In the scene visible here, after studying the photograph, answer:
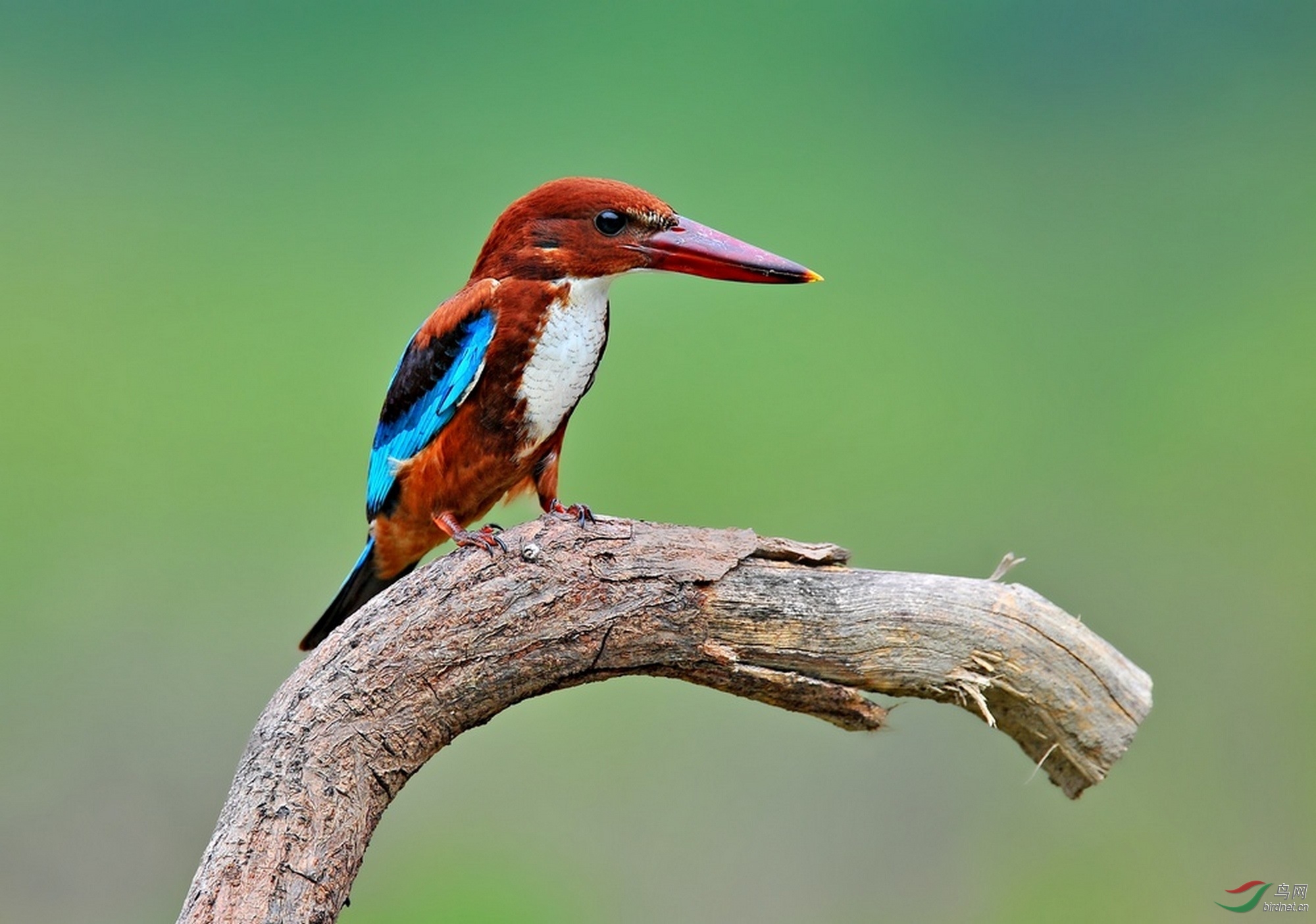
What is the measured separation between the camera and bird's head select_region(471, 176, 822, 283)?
5.98ft

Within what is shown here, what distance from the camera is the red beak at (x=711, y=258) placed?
1.84 meters

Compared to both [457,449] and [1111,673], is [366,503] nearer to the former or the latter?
[457,449]

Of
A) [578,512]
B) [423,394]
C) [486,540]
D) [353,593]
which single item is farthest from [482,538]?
[353,593]

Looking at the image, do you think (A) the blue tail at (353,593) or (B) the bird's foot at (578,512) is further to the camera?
(A) the blue tail at (353,593)

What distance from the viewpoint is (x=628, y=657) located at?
1.72 m

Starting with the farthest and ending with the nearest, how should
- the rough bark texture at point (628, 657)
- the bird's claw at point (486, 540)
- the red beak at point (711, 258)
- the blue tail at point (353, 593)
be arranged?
the blue tail at point (353, 593) < the red beak at point (711, 258) < the bird's claw at point (486, 540) < the rough bark texture at point (628, 657)

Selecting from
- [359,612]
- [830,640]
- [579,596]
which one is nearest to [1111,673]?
[830,640]

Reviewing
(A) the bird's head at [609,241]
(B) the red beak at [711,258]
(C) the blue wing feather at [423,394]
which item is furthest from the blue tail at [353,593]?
(B) the red beak at [711,258]

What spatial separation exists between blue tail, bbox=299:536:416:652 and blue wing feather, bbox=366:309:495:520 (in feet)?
0.25

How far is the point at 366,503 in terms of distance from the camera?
2.02 metres

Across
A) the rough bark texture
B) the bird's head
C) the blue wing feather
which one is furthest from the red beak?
the rough bark texture

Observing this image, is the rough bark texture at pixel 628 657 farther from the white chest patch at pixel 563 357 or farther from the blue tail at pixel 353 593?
the blue tail at pixel 353 593

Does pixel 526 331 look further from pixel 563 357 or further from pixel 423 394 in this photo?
pixel 423 394

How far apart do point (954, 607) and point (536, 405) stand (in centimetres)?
64
